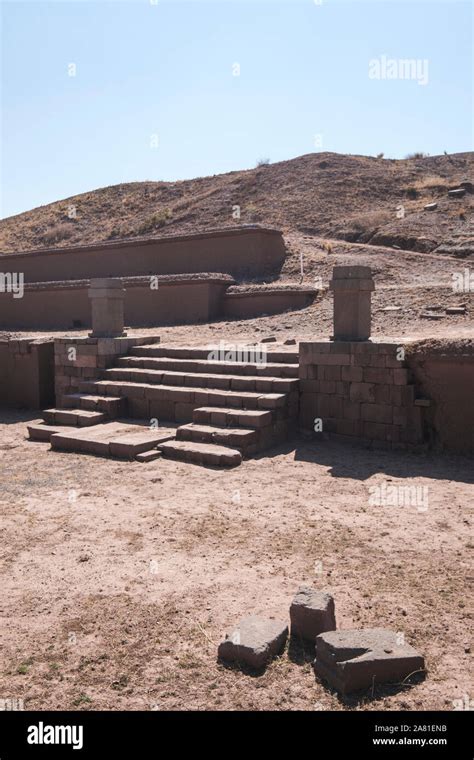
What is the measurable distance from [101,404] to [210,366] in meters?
2.05

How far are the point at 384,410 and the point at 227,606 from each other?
16.7ft

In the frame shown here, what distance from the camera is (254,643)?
3.96 meters

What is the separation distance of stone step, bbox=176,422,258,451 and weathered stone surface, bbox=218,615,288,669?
4.63 m

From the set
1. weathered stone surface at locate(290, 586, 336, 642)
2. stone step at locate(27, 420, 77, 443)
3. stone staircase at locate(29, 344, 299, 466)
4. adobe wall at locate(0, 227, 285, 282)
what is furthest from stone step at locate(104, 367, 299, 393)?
adobe wall at locate(0, 227, 285, 282)

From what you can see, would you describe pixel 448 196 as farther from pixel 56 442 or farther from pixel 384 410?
pixel 56 442

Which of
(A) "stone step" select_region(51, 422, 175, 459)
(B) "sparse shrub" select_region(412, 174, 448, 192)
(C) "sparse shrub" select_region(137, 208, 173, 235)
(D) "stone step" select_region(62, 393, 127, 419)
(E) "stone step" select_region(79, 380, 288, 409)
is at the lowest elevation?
(A) "stone step" select_region(51, 422, 175, 459)

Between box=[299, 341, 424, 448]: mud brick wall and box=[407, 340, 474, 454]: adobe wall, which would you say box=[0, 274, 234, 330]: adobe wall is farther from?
box=[407, 340, 474, 454]: adobe wall

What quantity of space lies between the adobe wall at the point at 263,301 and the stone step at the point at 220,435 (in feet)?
23.5

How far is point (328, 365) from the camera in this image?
9688 mm

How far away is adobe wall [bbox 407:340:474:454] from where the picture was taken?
27.9ft

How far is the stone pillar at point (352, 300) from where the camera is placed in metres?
9.56

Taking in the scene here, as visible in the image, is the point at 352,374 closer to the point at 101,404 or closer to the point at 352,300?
the point at 352,300
